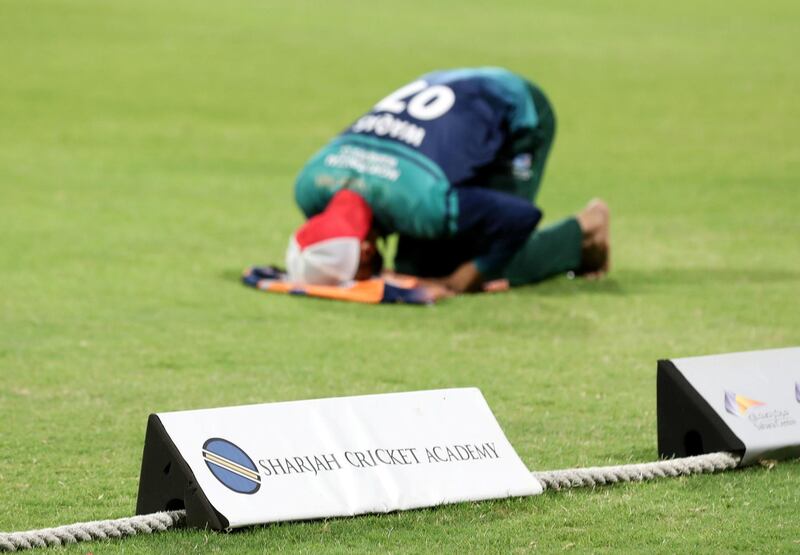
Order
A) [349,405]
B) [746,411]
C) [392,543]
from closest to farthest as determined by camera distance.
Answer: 1. [392,543]
2. [349,405]
3. [746,411]

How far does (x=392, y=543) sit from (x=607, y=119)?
10469mm

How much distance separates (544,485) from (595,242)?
147 inches

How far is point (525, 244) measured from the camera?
22.3 ft

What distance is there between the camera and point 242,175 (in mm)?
10422

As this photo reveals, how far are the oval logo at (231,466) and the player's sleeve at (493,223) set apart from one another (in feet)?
11.2

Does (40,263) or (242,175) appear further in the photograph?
(242,175)

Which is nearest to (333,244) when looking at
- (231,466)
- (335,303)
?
(335,303)

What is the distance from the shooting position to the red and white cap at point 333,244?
6.48m

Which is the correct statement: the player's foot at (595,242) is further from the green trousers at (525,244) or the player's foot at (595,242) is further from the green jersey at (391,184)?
the green jersey at (391,184)

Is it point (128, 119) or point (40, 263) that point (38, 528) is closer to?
point (40, 263)

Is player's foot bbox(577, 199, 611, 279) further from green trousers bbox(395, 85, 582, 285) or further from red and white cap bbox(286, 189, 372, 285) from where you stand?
red and white cap bbox(286, 189, 372, 285)

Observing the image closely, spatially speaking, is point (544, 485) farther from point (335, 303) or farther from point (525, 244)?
point (525, 244)

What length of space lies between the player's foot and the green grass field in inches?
6.8

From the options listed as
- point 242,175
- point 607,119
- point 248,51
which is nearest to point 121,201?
point 242,175
